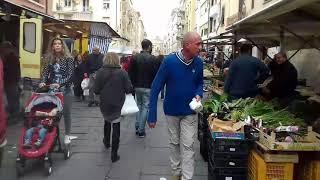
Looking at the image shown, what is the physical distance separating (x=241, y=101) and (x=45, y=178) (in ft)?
10.4

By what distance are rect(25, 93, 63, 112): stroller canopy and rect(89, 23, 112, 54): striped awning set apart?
17.3 m

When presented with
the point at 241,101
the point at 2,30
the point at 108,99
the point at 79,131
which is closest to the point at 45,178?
the point at 108,99

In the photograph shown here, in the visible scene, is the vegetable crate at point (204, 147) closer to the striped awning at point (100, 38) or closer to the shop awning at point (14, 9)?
the shop awning at point (14, 9)

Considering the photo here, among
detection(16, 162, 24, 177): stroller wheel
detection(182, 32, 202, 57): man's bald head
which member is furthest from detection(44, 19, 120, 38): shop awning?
detection(182, 32, 202, 57): man's bald head

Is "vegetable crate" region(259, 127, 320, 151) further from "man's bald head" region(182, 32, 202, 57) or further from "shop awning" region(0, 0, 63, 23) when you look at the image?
"shop awning" region(0, 0, 63, 23)

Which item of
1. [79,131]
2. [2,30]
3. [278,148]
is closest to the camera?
[278,148]

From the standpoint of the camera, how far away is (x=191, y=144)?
20.4 feet

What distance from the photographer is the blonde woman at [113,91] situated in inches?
320

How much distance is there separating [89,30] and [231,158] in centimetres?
1952

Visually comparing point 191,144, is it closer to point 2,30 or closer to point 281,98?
point 281,98

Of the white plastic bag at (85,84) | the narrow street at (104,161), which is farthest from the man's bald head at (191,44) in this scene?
the white plastic bag at (85,84)

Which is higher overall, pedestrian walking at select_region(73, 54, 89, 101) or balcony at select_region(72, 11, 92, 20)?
balcony at select_region(72, 11, 92, 20)

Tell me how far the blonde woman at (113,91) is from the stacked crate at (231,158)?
241 cm

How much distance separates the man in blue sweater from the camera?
20.3ft
